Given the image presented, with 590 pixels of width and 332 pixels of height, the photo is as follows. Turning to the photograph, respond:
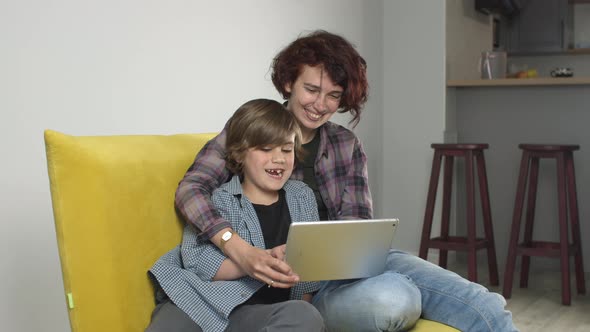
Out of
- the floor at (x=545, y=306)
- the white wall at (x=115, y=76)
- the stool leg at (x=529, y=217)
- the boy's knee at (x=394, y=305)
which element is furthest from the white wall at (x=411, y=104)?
the boy's knee at (x=394, y=305)

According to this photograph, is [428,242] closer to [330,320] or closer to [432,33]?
[432,33]

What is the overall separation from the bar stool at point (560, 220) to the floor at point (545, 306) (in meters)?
0.07

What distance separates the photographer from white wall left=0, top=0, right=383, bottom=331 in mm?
2293

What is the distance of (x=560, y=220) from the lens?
3.89m

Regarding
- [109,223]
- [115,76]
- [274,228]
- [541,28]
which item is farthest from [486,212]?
[541,28]

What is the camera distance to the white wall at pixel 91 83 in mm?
2293

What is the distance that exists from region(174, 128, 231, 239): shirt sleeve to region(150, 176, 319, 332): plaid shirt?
0.04 meters

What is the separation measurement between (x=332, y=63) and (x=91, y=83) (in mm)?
902

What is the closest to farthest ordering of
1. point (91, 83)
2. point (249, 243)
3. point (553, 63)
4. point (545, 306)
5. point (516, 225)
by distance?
point (249, 243)
point (91, 83)
point (545, 306)
point (516, 225)
point (553, 63)

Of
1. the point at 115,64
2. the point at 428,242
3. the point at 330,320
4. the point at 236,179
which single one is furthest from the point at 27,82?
the point at 428,242

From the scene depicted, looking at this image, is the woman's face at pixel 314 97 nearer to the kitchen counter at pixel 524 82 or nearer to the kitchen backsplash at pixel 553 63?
the kitchen counter at pixel 524 82

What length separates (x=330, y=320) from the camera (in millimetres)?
1759

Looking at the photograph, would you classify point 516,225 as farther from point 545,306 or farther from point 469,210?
point 545,306

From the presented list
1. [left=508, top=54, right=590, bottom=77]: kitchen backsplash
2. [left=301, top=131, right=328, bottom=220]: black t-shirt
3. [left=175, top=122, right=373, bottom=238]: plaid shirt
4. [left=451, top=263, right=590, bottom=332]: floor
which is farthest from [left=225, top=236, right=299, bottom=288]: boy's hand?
[left=508, top=54, right=590, bottom=77]: kitchen backsplash
